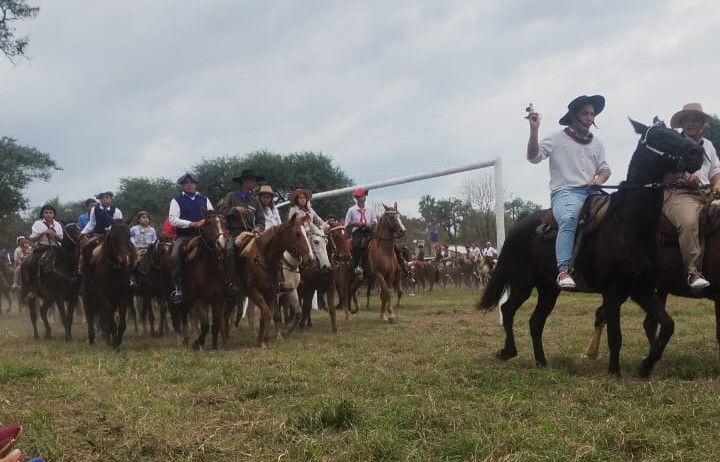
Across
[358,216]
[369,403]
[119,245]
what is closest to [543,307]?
[369,403]

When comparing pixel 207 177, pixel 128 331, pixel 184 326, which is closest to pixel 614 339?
pixel 184 326

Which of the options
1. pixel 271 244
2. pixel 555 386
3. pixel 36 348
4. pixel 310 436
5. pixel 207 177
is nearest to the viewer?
pixel 310 436

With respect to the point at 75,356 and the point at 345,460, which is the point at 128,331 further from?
the point at 345,460

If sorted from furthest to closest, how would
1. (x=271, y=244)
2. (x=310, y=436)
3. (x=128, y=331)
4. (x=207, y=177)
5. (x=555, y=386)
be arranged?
(x=207, y=177) → (x=128, y=331) → (x=271, y=244) → (x=555, y=386) → (x=310, y=436)

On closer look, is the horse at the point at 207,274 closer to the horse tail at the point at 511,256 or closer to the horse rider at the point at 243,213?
the horse rider at the point at 243,213

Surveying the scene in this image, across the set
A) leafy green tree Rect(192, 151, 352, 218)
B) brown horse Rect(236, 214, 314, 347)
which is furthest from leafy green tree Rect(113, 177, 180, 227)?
brown horse Rect(236, 214, 314, 347)

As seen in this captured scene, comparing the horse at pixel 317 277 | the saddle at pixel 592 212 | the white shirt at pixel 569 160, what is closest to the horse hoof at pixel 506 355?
the saddle at pixel 592 212

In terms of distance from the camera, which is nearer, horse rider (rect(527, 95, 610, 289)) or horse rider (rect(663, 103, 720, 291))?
horse rider (rect(663, 103, 720, 291))

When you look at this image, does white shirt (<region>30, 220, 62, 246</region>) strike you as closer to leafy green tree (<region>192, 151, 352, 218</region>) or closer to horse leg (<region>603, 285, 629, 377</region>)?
horse leg (<region>603, 285, 629, 377</region>)

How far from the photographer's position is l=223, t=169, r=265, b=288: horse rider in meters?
11.1

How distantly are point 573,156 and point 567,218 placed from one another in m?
0.76

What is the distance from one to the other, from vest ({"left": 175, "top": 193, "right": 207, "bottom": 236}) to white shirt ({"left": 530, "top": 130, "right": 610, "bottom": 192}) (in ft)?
19.9

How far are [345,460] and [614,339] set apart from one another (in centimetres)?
370

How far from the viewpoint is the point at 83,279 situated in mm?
11609
